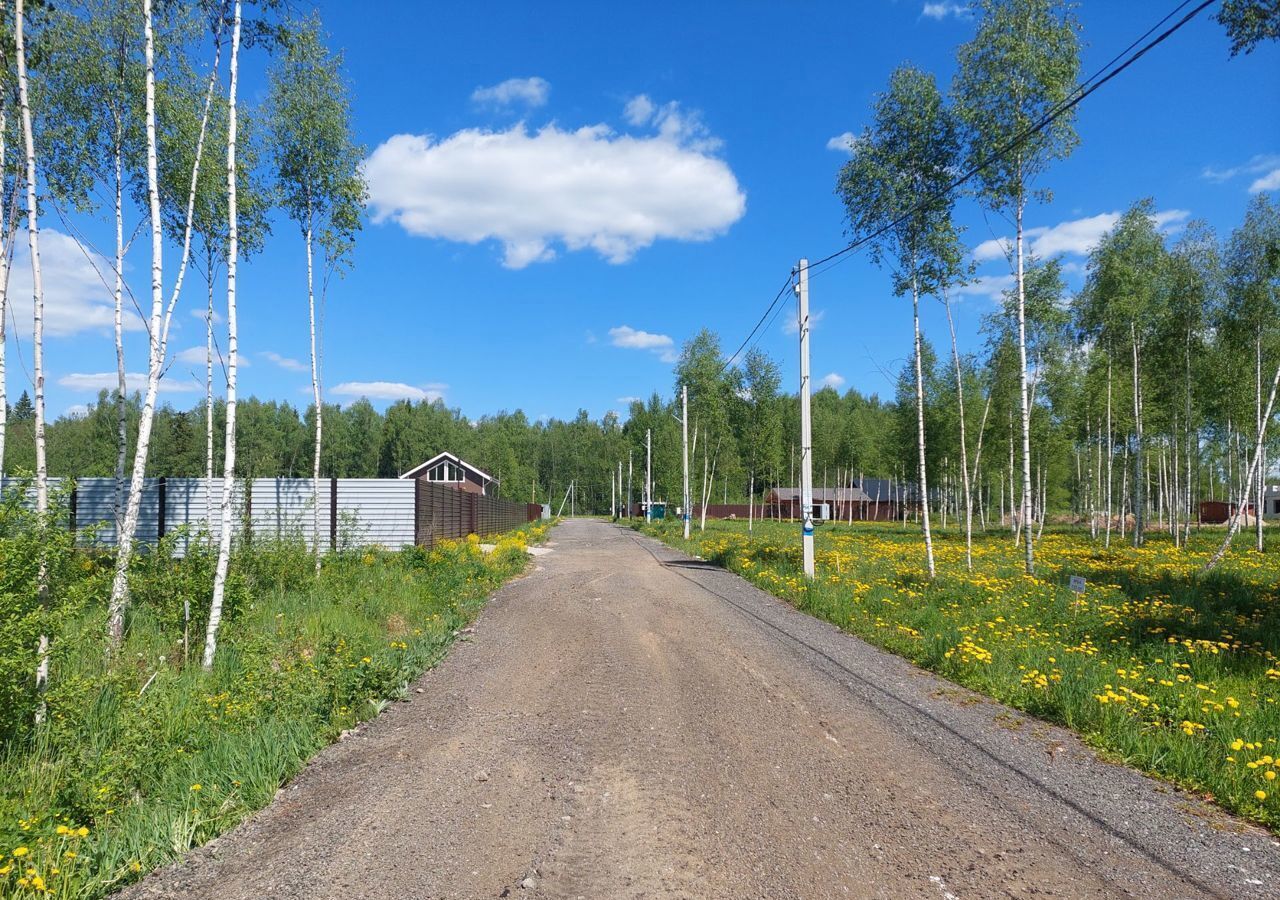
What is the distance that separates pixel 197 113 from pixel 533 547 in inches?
738

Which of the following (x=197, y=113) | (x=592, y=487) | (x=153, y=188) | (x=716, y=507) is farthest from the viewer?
(x=592, y=487)

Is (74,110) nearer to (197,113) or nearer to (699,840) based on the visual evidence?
(197,113)

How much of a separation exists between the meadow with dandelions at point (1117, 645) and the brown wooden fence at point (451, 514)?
836 centimetres

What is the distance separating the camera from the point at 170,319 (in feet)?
31.4

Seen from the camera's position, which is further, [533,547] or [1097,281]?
[533,547]

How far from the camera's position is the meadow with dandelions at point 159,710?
3.56m

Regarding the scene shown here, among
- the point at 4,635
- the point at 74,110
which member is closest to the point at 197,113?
the point at 74,110

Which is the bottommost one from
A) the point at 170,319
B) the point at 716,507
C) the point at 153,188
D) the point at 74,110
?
the point at 716,507

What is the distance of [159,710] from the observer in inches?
208

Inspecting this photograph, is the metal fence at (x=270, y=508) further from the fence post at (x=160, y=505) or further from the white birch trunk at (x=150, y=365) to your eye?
the white birch trunk at (x=150, y=365)

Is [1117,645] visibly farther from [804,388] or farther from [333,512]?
[333,512]

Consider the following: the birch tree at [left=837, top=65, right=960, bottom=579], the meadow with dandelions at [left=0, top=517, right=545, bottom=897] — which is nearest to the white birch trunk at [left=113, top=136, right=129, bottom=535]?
the meadow with dandelions at [left=0, top=517, right=545, bottom=897]

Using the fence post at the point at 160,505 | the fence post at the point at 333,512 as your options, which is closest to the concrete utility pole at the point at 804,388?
the fence post at the point at 333,512

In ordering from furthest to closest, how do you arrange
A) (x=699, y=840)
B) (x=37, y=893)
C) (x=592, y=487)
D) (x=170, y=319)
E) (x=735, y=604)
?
(x=592, y=487), (x=735, y=604), (x=170, y=319), (x=699, y=840), (x=37, y=893)
